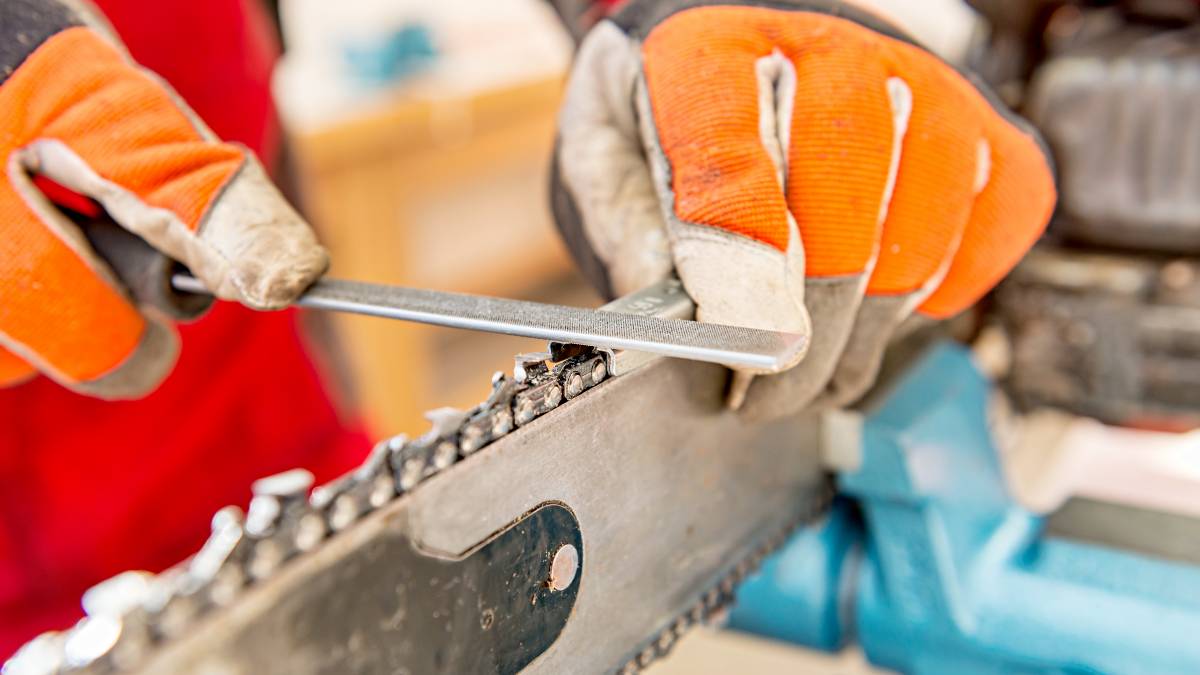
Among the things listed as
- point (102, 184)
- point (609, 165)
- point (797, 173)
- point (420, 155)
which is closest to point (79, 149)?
point (102, 184)

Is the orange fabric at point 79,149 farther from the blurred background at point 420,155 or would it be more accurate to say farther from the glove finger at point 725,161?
the blurred background at point 420,155

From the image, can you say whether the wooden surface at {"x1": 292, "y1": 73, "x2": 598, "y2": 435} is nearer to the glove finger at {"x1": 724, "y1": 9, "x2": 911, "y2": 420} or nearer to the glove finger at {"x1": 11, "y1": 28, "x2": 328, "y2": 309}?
the glove finger at {"x1": 11, "y1": 28, "x2": 328, "y2": 309}

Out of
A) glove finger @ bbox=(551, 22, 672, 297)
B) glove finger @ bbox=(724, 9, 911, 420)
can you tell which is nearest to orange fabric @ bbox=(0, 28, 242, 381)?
glove finger @ bbox=(551, 22, 672, 297)

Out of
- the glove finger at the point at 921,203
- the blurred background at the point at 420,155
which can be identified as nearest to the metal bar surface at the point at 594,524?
the glove finger at the point at 921,203

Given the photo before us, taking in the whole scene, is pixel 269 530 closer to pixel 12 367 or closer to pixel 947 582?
pixel 12 367

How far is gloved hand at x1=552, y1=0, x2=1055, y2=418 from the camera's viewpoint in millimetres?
625

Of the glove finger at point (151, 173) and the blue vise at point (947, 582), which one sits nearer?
the glove finger at point (151, 173)

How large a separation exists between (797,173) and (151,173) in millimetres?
466

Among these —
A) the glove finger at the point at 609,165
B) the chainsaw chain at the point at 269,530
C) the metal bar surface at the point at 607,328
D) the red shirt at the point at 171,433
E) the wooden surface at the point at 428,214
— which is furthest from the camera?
the wooden surface at the point at 428,214

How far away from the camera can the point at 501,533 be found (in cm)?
49

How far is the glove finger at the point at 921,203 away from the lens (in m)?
0.68

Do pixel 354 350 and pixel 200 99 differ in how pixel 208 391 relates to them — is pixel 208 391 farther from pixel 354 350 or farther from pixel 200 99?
pixel 354 350

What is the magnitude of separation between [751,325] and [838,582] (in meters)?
0.41

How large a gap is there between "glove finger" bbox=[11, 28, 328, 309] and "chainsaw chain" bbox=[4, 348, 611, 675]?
0.25 meters
